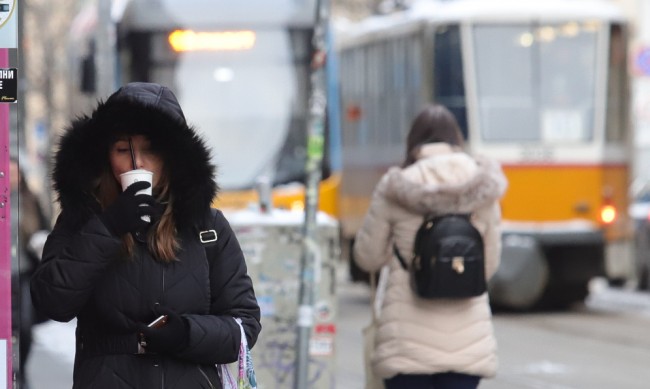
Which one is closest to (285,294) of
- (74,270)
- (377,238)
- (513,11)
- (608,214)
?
(377,238)

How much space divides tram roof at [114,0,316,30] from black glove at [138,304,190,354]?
1193 cm

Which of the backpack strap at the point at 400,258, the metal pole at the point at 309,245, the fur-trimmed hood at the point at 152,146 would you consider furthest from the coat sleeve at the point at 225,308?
the metal pole at the point at 309,245

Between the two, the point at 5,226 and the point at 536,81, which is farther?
the point at 536,81

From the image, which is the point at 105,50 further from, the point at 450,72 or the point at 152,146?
the point at 152,146

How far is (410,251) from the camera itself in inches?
251

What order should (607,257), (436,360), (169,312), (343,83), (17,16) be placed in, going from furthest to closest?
1. (343,83)
2. (607,257)
3. (436,360)
4. (17,16)
5. (169,312)

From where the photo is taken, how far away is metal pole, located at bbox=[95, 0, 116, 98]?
15109mm

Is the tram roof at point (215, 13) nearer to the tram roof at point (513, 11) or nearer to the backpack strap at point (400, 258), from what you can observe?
the tram roof at point (513, 11)

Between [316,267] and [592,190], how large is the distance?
10.2 metres

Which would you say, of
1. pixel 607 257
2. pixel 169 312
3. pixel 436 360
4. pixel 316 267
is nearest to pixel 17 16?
pixel 169 312

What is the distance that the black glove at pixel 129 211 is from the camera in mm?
3840

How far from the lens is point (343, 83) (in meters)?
21.8

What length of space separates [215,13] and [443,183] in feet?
32.1

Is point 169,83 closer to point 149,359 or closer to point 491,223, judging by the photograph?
point 491,223
